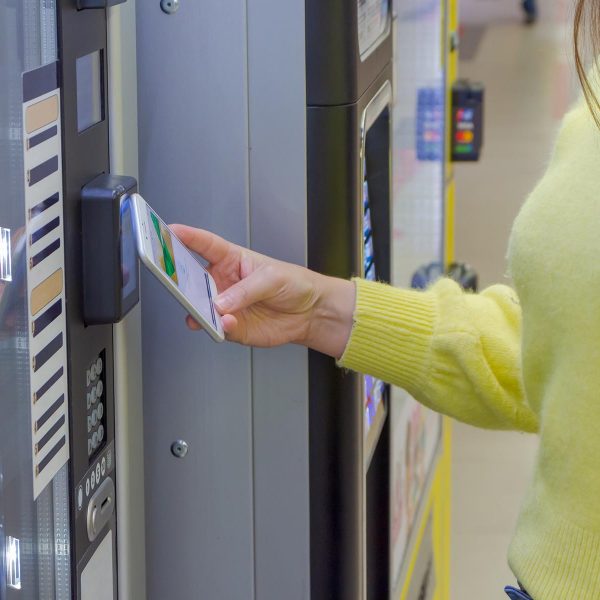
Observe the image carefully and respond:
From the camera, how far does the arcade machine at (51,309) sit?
1081 mm

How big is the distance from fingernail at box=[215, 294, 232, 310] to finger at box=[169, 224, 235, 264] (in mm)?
44

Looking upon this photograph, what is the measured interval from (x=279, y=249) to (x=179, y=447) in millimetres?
269

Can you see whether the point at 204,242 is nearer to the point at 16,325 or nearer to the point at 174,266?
the point at 174,266

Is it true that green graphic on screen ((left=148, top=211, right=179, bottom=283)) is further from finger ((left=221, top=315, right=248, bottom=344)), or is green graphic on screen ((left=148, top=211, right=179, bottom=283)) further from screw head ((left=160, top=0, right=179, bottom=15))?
screw head ((left=160, top=0, right=179, bottom=15))

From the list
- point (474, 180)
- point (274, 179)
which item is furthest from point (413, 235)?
point (474, 180)

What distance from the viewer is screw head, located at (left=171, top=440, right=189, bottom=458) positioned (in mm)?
1474

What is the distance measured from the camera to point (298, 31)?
136cm

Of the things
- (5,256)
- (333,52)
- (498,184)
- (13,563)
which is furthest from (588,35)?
(498,184)

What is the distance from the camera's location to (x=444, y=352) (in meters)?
1.58

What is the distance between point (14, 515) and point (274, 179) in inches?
19.4

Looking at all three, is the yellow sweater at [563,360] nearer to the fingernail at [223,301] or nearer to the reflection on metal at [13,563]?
the fingernail at [223,301]

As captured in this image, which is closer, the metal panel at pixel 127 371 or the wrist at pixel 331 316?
the metal panel at pixel 127 371

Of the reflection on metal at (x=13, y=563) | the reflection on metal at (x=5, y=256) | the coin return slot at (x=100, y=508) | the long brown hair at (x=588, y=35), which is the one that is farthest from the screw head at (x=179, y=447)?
the long brown hair at (x=588, y=35)

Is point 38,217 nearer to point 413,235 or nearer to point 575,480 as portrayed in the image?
point 575,480
